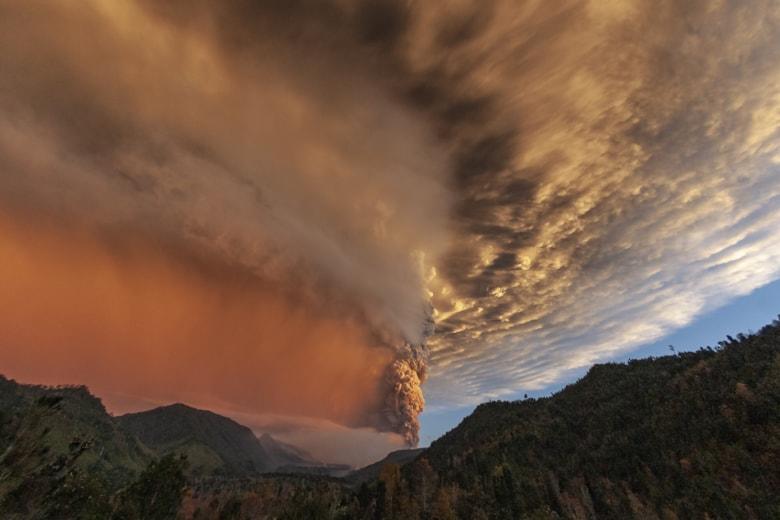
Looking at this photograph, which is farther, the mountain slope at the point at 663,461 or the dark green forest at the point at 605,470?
the mountain slope at the point at 663,461

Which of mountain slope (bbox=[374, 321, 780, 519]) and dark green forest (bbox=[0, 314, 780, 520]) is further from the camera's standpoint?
mountain slope (bbox=[374, 321, 780, 519])

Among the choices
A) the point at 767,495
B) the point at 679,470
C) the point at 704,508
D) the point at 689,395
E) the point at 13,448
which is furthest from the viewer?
the point at 689,395

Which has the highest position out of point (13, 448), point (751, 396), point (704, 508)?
point (751, 396)

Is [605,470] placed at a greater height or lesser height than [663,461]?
greater

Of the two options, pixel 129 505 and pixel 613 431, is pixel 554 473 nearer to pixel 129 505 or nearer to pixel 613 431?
pixel 613 431

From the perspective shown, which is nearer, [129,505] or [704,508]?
[129,505]

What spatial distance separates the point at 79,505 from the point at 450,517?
116 meters

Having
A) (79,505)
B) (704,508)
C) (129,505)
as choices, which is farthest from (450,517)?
(79,505)

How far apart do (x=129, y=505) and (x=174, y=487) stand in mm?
10604

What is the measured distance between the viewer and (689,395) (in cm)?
16125

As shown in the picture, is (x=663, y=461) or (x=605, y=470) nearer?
(x=663, y=461)

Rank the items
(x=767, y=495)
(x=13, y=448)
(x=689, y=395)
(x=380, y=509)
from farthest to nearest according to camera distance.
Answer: (x=380, y=509), (x=689, y=395), (x=767, y=495), (x=13, y=448)

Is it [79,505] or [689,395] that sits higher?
[689,395]

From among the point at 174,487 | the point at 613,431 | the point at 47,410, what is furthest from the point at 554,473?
the point at 47,410
